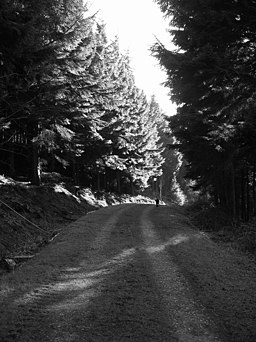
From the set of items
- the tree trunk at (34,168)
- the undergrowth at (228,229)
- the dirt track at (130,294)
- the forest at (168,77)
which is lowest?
the dirt track at (130,294)

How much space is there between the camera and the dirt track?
5539 mm

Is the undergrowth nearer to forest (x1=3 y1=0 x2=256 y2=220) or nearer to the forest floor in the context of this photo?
forest (x1=3 y1=0 x2=256 y2=220)

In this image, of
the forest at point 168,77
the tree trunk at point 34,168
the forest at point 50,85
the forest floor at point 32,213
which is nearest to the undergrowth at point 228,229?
the forest at point 168,77

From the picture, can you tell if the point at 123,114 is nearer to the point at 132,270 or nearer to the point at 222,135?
the point at 222,135

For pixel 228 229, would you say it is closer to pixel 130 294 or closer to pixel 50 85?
pixel 130 294

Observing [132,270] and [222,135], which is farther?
[222,135]

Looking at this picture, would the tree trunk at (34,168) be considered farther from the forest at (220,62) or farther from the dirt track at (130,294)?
the forest at (220,62)

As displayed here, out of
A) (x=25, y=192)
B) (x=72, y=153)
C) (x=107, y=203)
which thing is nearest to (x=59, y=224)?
(x=25, y=192)

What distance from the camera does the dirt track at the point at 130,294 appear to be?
5.54 meters

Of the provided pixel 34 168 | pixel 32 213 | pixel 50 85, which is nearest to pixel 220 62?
pixel 50 85

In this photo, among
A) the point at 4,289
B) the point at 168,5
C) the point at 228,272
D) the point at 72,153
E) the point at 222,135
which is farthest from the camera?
the point at 72,153

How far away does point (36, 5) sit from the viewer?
11.4 metres

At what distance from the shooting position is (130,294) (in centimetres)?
746

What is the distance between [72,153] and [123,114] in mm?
13892
